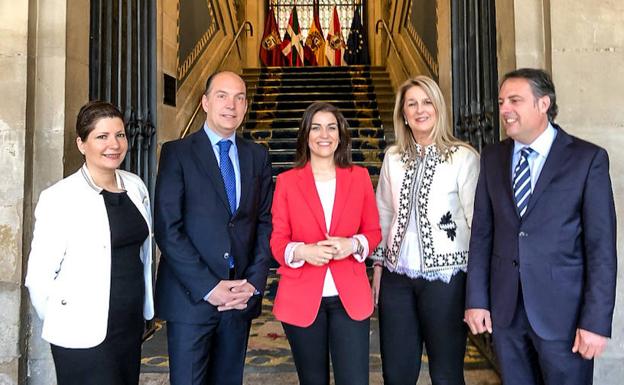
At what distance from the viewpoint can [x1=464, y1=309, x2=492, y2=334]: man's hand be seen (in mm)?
1946

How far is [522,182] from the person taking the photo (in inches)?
75.0

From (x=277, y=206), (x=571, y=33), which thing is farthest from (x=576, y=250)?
(x=571, y=33)

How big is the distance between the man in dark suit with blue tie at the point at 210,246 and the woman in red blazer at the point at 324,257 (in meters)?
0.17

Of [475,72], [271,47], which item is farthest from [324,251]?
[271,47]

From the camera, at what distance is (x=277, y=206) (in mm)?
2088

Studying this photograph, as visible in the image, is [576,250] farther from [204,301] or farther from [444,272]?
[204,301]

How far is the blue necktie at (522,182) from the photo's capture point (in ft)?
6.16

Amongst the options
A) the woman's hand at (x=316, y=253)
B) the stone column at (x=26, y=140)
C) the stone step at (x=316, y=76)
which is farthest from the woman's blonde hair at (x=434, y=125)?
the stone step at (x=316, y=76)

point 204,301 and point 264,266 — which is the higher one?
point 264,266

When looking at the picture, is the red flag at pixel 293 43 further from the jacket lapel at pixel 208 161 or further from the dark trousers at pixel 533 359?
the dark trousers at pixel 533 359

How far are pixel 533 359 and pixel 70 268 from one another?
6.01 feet

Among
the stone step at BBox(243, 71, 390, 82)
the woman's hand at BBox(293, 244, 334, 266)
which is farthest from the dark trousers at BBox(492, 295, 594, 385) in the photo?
the stone step at BBox(243, 71, 390, 82)

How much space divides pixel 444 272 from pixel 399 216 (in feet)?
1.02

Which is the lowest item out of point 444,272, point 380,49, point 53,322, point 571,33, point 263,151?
point 53,322
